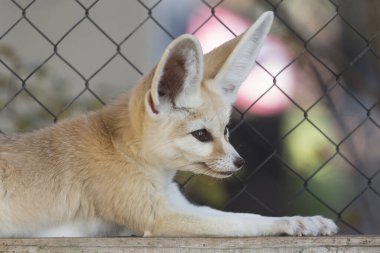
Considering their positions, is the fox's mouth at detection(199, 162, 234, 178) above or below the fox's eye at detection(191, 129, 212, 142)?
below

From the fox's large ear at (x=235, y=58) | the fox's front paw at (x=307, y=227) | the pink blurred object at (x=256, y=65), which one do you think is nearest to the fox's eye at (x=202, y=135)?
the fox's large ear at (x=235, y=58)

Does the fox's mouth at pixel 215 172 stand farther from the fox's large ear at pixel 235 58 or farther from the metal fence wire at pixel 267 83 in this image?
the metal fence wire at pixel 267 83

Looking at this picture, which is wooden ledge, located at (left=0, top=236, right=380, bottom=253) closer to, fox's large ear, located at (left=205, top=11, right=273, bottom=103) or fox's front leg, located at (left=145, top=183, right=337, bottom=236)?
fox's front leg, located at (left=145, top=183, right=337, bottom=236)

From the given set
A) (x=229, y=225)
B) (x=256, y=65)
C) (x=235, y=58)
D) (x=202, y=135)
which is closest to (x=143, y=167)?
(x=202, y=135)

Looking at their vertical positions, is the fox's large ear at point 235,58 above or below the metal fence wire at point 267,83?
above

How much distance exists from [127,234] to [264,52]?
161 cm

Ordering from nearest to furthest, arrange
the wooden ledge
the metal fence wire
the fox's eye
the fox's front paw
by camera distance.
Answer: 1. the wooden ledge
2. the fox's front paw
3. the fox's eye
4. the metal fence wire

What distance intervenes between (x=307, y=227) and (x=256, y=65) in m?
1.60

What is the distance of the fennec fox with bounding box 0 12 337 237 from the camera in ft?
7.62

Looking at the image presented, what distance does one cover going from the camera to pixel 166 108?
2.38 meters

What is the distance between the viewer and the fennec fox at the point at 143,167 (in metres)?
2.32

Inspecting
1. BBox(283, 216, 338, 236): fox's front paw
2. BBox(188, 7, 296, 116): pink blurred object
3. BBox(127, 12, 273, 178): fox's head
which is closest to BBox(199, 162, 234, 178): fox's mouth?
BBox(127, 12, 273, 178): fox's head

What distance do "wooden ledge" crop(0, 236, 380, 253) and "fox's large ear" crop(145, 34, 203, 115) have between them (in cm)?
43

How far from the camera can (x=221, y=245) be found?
2.13 m
